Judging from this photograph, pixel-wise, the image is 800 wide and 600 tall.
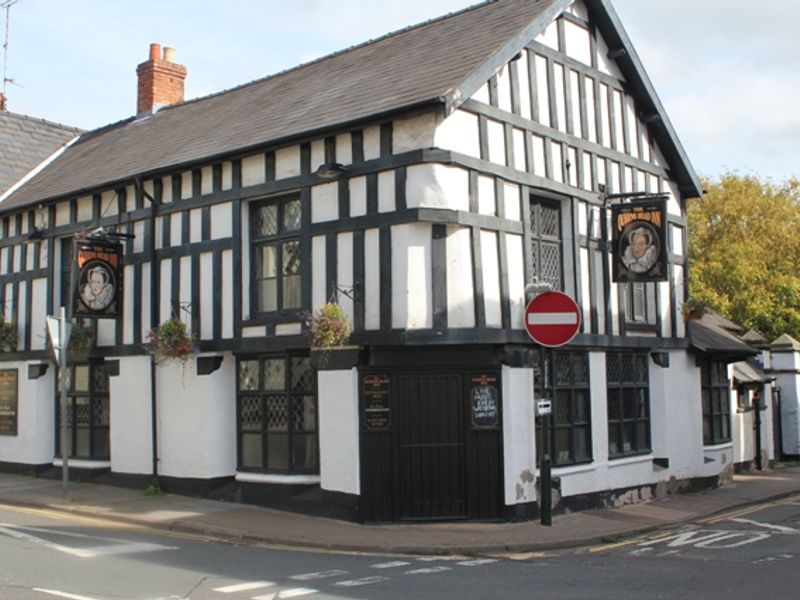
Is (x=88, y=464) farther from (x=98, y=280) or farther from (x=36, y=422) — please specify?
(x=98, y=280)

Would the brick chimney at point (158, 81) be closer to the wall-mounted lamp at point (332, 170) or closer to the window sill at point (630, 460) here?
the wall-mounted lamp at point (332, 170)

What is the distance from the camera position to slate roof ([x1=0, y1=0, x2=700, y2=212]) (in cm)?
1372

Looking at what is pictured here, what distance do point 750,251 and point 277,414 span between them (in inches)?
1085

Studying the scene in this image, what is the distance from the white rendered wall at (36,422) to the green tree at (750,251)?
24248 mm

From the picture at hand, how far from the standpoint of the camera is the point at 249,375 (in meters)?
15.5

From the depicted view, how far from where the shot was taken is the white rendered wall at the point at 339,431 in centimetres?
1327

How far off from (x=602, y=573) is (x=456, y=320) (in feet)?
14.1

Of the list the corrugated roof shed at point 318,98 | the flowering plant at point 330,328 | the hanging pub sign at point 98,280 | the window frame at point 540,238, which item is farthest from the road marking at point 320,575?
the hanging pub sign at point 98,280

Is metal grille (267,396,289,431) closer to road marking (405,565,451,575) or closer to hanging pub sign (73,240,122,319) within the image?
hanging pub sign (73,240,122,319)

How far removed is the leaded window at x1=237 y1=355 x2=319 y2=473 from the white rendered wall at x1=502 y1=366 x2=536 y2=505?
9.99 feet

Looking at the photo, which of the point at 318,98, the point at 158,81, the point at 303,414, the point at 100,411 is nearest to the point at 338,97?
the point at 318,98

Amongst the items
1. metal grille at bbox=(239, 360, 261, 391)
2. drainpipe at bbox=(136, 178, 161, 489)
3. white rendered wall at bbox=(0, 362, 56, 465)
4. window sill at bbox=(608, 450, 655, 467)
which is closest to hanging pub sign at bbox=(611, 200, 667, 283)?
window sill at bbox=(608, 450, 655, 467)

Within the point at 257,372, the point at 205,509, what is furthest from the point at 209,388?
the point at 205,509

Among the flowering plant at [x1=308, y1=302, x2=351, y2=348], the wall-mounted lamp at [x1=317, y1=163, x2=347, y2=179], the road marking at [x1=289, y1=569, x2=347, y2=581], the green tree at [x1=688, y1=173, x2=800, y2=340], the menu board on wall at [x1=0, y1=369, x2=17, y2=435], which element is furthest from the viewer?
the green tree at [x1=688, y1=173, x2=800, y2=340]
